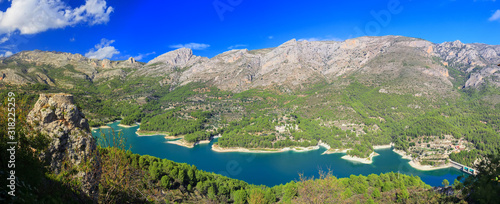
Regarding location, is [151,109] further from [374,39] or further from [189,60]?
[374,39]

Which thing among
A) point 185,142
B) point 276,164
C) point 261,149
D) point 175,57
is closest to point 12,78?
point 185,142

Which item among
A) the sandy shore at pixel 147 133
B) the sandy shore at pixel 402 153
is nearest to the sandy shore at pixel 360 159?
the sandy shore at pixel 402 153

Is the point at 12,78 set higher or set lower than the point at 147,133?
higher

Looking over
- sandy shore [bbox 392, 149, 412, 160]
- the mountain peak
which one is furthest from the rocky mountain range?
sandy shore [bbox 392, 149, 412, 160]

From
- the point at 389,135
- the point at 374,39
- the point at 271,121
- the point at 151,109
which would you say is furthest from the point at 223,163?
the point at 374,39

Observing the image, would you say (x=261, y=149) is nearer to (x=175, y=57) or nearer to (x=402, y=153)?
(x=402, y=153)

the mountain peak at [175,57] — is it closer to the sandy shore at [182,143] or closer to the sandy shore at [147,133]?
the sandy shore at [147,133]

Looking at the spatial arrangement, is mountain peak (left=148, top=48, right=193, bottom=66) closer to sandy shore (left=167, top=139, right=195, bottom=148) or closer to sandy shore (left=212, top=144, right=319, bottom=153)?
sandy shore (left=167, top=139, right=195, bottom=148)
